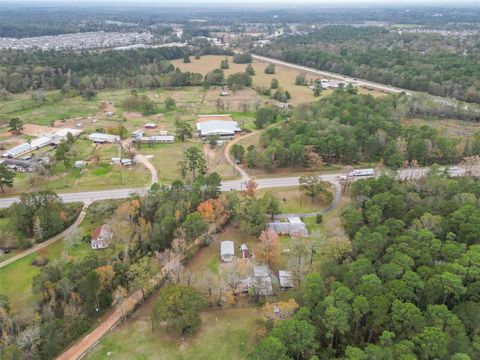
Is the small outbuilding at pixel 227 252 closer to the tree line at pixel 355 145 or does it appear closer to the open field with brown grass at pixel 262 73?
the tree line at pixel 355 145

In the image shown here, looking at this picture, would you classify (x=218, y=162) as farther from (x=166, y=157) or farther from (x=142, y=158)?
(x=142, y=158)

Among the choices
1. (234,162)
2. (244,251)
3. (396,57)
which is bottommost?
(244,251)

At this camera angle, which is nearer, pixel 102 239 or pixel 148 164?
pixel 102 239

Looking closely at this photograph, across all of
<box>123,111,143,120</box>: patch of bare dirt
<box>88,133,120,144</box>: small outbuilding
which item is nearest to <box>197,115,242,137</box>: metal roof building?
<box>123,111,143,120</box>: patch of bare dirt

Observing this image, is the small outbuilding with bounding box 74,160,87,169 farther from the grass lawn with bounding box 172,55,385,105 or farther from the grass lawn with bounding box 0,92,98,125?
the grass lawn with bounding box 172,55,385,105

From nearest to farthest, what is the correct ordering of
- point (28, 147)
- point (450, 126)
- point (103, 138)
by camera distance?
point (28, 147)
point (103, 138)
point (450, 126)

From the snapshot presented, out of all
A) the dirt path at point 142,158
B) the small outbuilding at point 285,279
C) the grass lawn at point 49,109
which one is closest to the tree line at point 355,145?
the dirt path at point 142,158

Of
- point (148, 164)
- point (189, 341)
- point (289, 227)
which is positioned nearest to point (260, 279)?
point (189, 341)
